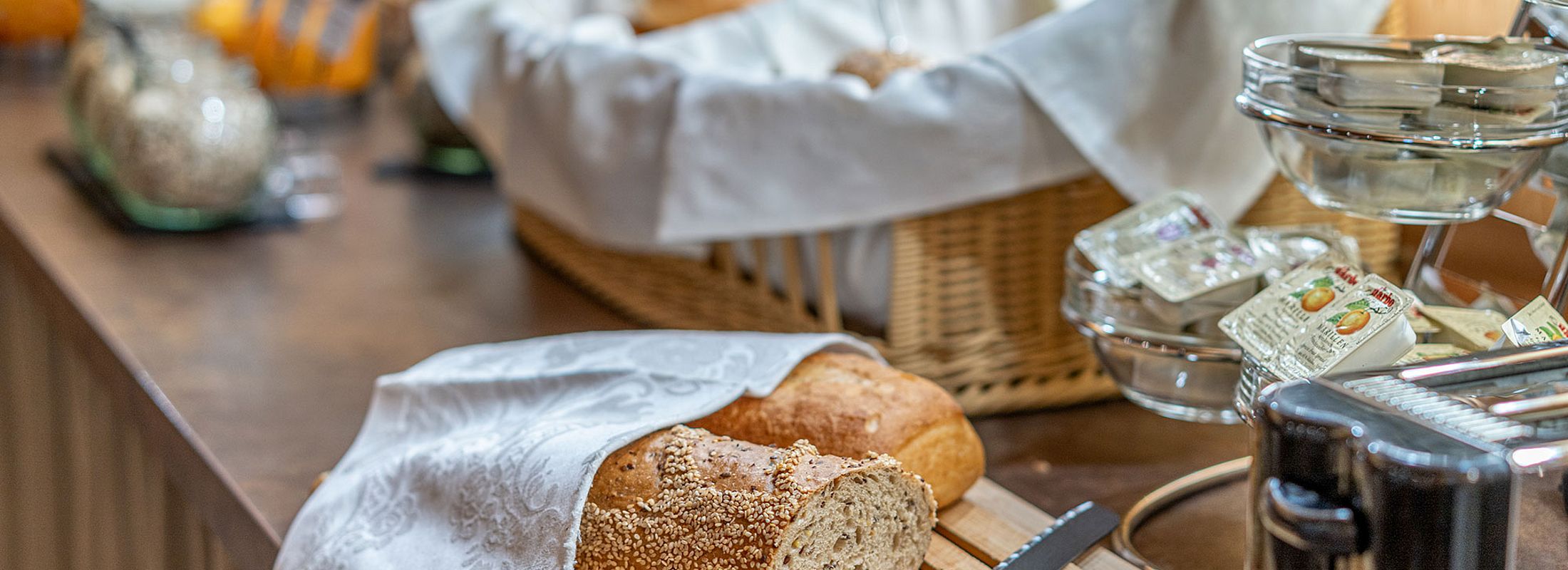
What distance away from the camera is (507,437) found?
0.62 metres

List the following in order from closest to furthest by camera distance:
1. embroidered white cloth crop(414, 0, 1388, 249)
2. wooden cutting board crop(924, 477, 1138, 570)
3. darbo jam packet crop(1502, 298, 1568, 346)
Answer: darbo jam packet crop(1502, 298, 1568, 346), wooden cutting board crop(924, 477, 1138, 570), embroidered white cloth crop(414, 0, 1388, 249)

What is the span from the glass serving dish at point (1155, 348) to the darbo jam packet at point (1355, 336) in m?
0.09

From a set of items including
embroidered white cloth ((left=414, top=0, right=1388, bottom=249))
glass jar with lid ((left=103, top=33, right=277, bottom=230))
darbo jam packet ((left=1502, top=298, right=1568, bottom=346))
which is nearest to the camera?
darbo jam packet ((left=1502, top=298, right=1568, bottom=346))

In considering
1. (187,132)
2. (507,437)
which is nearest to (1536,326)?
(507,437)

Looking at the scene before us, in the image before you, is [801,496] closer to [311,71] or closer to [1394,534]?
[1394,534]

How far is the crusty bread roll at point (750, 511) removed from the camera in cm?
53

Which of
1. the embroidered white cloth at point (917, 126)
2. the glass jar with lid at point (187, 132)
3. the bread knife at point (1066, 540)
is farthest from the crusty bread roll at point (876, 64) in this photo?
the glass jar with lid at point (187, 132)

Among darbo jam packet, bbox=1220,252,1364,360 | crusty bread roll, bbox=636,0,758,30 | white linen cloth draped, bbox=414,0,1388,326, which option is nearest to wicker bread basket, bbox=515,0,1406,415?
white linen cloth draped, bbox=414,0,1388,326

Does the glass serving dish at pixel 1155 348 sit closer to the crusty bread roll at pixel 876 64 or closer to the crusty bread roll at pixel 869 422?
the crusty bread roll at pixel 869 422

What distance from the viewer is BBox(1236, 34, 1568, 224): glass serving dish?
1.70 feet

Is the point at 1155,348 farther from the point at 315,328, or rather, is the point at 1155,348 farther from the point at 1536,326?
the point at 315,328

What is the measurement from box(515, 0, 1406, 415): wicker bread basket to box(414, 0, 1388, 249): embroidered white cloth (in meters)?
0.03

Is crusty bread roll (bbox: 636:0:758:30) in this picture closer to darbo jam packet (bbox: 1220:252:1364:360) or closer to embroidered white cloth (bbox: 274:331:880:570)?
embroidered white cloth (bbox: 274:331:880:570)

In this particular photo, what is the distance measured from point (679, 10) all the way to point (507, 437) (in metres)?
0.67
